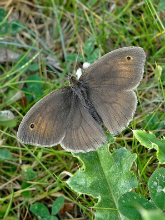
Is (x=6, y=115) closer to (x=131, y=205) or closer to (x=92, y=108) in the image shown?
(x=92, y=108)

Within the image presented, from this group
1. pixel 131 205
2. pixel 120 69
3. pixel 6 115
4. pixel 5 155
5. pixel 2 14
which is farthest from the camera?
pixel 2 14

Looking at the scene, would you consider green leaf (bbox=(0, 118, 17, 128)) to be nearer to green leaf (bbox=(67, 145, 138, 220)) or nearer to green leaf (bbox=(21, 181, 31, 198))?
green leaf (bbox=(21, 181, 31, 198))

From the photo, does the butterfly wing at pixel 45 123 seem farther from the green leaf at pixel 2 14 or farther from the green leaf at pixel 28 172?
the green leaf at pixel 2 14

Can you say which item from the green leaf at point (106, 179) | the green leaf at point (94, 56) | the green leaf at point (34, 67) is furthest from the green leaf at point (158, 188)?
the green leaf at point (34, 67)

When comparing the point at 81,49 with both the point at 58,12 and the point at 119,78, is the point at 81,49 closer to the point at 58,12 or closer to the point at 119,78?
the point at 58,12

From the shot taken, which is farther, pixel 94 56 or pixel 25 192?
pixel 94 56

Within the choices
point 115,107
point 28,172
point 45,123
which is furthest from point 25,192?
point 115,107

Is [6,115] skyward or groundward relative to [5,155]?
skyward

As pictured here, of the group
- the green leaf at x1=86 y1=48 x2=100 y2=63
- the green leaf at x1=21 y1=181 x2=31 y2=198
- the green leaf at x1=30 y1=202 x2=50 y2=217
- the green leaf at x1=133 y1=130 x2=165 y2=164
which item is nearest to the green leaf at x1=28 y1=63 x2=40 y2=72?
the green leaf at x1=86 y1=48 x2=100 y2=63
